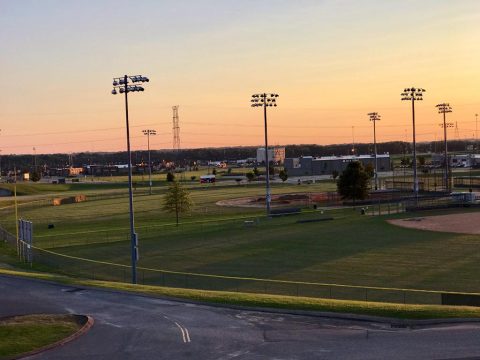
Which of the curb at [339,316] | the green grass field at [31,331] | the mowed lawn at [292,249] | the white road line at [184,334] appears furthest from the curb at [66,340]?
the mowed lawn at [292,249]

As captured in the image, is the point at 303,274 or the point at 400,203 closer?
the point at 303,274

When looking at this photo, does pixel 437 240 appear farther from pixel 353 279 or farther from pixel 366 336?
pixel 366 336

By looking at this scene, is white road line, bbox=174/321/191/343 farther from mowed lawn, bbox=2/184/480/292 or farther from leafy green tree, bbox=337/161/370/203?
leafy green tree, bbox=337/161/370/203

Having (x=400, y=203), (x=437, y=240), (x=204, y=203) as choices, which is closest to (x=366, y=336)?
(x=437, y=240)

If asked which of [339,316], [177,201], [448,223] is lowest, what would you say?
[448,223]

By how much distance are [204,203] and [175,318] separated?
68250 millimetres

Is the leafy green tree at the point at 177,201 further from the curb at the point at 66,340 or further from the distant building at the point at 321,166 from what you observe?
the distant building at the point at 321,166

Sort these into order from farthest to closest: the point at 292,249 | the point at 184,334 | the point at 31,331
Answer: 1. the point at 292,249
2. the point at 31,331
3. the point at 184,334

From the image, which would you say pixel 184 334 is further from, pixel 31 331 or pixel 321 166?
pixel 321 166

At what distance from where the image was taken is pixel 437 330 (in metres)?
20.1

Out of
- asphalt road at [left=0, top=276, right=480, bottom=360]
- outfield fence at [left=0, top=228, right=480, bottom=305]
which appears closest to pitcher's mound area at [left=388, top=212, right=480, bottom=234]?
outfield fence at [left=0, top=228, right=480, bottom=305]

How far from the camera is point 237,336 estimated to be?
20.3m

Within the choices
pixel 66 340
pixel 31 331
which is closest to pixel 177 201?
pixel 31 331

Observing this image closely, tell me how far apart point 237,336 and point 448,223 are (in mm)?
42056
